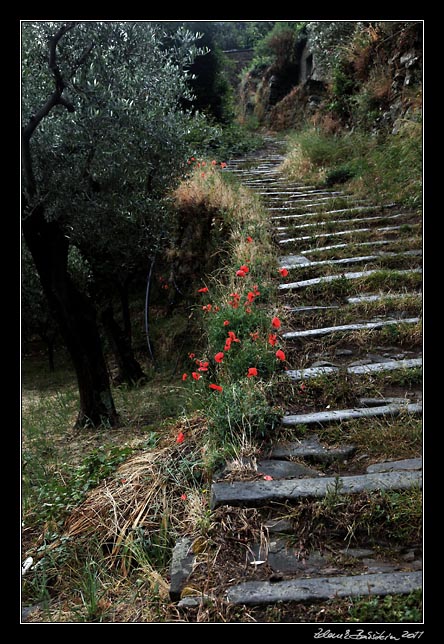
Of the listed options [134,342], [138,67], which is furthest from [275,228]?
[134,342]

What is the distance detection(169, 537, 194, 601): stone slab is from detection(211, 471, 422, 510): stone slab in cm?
27

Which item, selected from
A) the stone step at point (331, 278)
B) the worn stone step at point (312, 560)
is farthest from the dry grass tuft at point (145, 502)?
the stone step at point (331, 278)

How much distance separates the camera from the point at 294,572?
8.71ft

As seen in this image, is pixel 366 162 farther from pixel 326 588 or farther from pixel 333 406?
pixel 326 588

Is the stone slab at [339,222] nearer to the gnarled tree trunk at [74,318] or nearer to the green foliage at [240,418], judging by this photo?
the gnarled tree trunk at [74,318]

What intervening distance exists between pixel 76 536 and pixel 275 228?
5358mm

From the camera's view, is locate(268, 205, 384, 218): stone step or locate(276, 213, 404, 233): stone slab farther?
locate(268, 205, 384, 218): stone step

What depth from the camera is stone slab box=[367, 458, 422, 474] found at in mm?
3271

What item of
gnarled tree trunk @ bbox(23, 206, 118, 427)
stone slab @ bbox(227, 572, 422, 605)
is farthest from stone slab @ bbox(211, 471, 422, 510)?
gnarled tree trunk @ bbox(23, 206, 118, 427)

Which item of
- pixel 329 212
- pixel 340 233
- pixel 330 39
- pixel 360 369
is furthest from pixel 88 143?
pixel 330 39

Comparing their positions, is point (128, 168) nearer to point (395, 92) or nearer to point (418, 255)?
point (418, 255)

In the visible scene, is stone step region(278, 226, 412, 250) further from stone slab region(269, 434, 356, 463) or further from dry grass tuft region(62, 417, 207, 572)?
stone slab region(269, 434, 356, 463)

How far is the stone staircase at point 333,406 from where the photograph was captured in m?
2.62

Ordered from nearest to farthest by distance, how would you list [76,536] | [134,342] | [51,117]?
[76,536]
[51,117]
[134,342]
